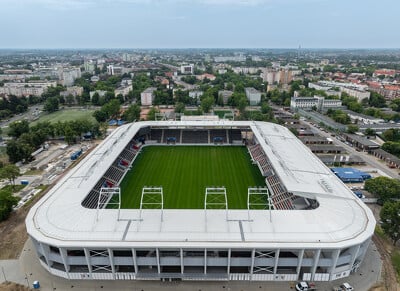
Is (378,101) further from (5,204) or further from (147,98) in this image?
(5,204)

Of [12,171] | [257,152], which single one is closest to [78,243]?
[12,171]

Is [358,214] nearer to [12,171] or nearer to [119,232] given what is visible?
→ [119,232]

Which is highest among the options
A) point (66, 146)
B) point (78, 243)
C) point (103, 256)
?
point (78, 243)

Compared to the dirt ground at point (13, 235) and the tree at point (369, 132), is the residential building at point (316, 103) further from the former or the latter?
the dirt ground at point (13, 235)

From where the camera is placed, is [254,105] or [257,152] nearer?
[257,152]

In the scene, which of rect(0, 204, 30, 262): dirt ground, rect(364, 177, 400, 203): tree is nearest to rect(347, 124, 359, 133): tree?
rect(364, 177, 400, 203): tree

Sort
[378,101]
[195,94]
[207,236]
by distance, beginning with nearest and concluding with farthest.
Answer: [207,236], [378,101], [195,94]

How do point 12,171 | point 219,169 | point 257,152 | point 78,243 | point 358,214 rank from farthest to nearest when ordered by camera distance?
point 257,152 → point 219,169 → point 12,171 → point 358,214 → point 78,243

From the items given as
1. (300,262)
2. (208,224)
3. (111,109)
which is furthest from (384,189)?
(111,109)
